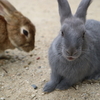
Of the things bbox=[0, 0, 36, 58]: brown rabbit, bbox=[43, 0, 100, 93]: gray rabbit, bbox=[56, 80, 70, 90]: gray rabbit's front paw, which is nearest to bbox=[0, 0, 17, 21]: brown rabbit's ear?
bbox=[0, 0, 36, 58]: brown rabbit

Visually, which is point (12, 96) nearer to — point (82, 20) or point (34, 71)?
point (34, 71)

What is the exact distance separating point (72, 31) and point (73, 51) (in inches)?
11.2

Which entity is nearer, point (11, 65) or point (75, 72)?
point (75, 72)

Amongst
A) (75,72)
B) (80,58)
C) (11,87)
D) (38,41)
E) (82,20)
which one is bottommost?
(38,41)

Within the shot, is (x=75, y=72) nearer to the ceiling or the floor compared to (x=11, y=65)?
nearer to the ceiling

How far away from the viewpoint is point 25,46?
3859 millimetres

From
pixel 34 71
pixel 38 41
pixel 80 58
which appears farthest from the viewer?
pixel 38 41

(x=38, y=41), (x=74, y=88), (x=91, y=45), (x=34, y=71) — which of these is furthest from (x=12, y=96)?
(x=38, y=41)

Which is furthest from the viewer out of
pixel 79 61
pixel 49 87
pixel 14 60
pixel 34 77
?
pixel 14 60

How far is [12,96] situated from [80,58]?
1249 mm

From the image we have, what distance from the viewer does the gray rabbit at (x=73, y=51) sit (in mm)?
2301

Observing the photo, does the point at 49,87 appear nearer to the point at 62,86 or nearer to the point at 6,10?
the point at 62,86

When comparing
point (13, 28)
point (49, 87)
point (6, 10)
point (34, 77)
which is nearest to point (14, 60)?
point (13, 28)

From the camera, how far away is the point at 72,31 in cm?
232
